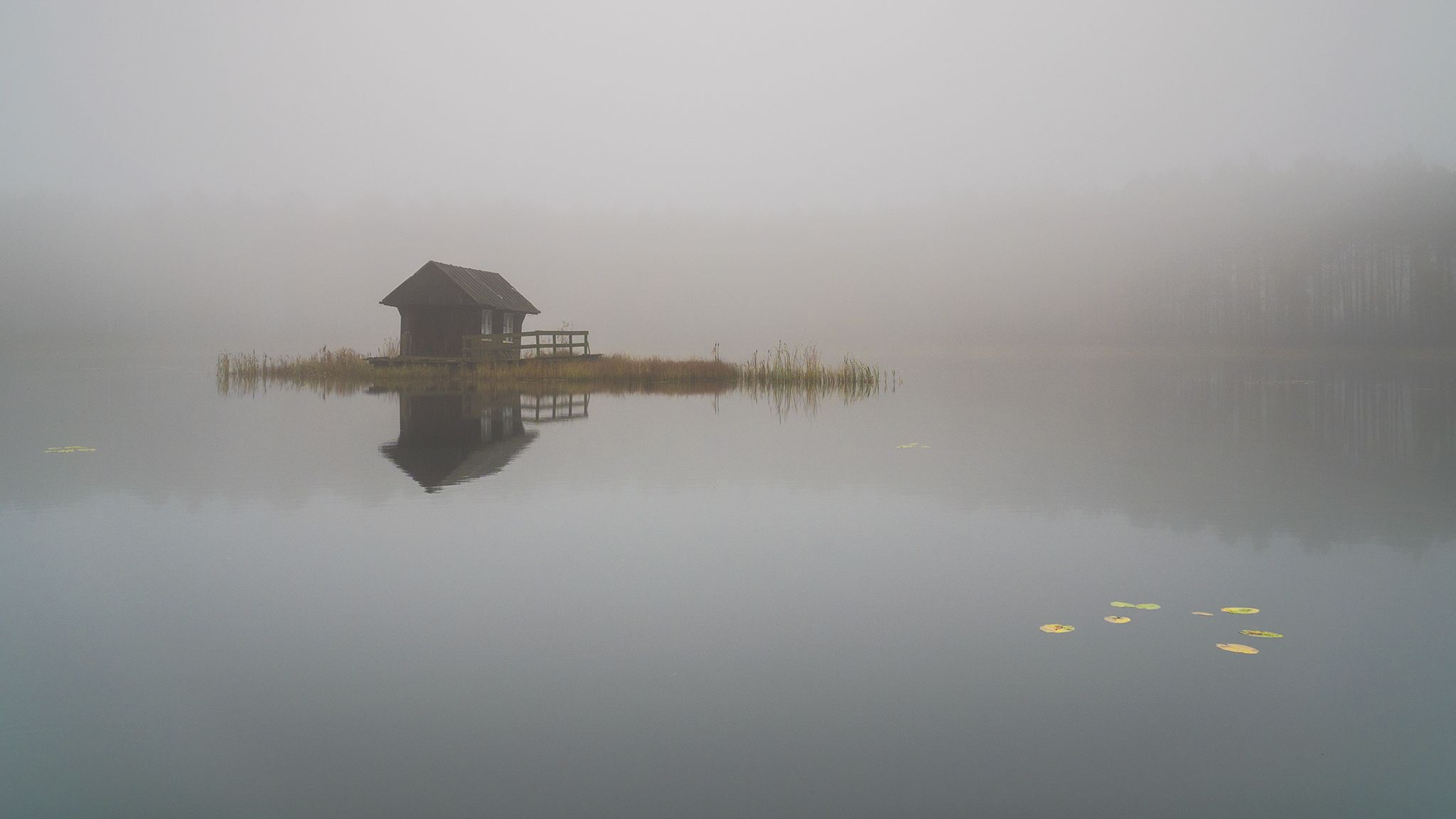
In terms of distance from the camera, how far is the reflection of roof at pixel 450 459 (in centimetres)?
1309

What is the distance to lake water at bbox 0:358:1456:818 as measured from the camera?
13.7 ft

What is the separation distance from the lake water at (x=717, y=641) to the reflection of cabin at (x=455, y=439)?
1.20 ft

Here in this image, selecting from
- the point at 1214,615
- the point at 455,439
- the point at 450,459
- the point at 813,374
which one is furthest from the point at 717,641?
the point at 813,374

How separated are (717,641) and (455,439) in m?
12.8

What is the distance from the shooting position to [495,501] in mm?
11164

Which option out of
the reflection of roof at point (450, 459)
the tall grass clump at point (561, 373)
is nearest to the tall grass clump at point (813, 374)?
the tall grass clump at point (561, 373)

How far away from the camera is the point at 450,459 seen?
1508 cm

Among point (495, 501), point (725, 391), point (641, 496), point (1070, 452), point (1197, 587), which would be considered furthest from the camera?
point (725, 391)

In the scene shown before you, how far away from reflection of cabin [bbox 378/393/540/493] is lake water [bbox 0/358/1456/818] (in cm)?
37

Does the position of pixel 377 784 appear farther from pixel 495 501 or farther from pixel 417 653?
pixel 495 501

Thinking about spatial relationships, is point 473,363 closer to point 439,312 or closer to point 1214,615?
point 439,312

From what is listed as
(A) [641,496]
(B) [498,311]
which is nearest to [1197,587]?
(A) [641,496]

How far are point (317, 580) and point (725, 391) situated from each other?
88.1 ft

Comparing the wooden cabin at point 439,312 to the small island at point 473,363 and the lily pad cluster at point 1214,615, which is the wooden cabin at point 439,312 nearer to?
the small island at point 473,363
